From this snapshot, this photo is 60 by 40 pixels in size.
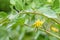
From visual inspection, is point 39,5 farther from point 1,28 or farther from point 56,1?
point 1,28

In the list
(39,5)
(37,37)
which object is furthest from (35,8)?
(37,37)

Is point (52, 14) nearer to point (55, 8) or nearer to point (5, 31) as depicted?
point (55, 8)

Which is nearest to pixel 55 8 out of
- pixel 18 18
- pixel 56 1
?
pixel 56 1

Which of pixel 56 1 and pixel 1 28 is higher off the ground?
pixel 56 1

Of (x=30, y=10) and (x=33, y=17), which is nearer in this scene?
(x=30, y=10)

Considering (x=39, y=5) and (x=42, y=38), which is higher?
(x=39, y=5)

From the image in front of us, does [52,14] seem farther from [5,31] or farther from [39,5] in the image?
[5,31]

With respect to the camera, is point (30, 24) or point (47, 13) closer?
point (47, 13)
